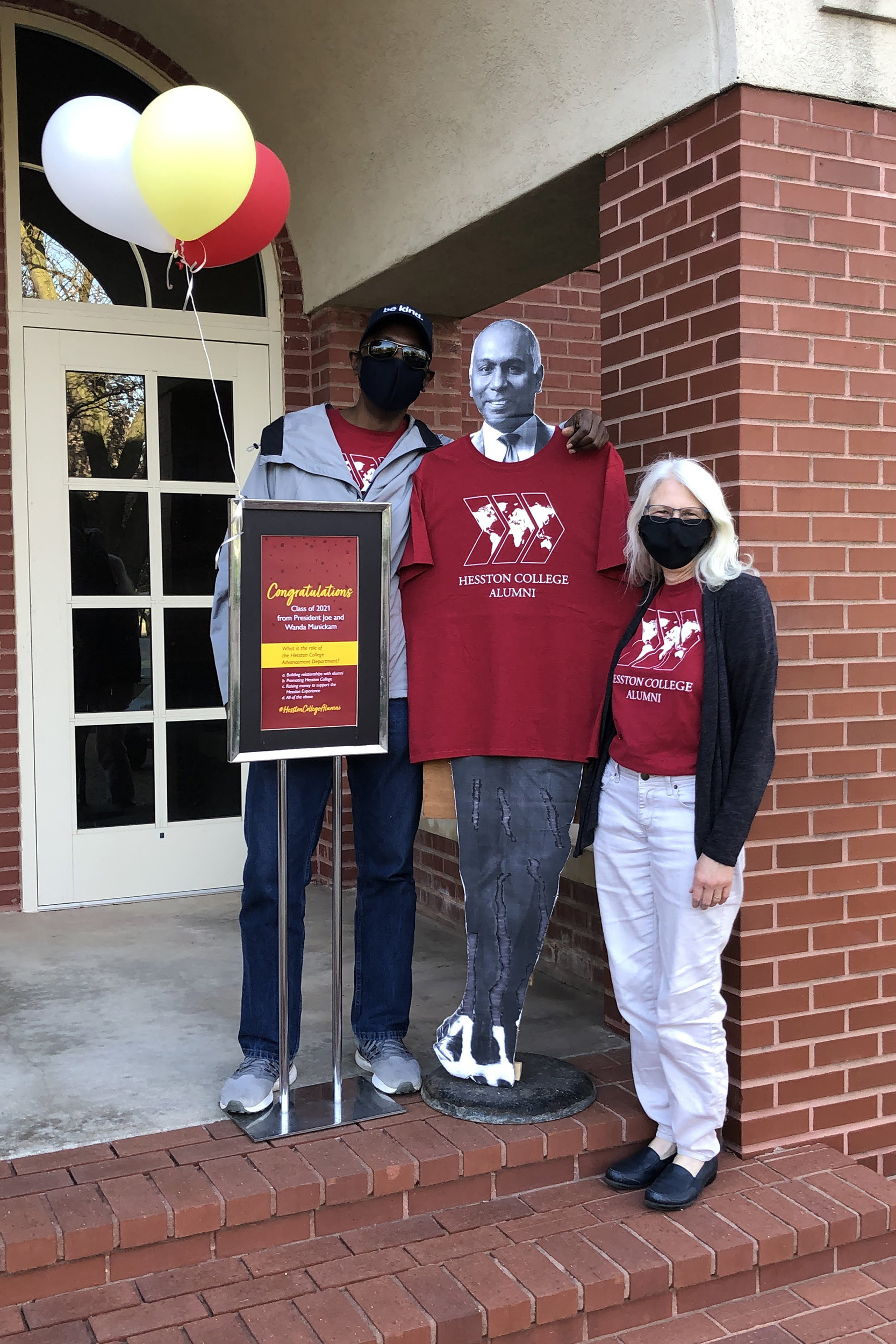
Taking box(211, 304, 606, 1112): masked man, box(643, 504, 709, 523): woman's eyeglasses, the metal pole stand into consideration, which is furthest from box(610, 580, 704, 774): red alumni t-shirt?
the metal pole stand

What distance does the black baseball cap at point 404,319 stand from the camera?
320cm

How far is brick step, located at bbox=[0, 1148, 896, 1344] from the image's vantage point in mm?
2490

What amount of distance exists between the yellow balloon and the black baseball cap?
0.45 m

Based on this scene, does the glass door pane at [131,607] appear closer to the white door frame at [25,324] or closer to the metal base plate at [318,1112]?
the white door frame at [25,324]

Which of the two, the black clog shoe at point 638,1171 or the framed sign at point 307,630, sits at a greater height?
the framed sign at point 307,630

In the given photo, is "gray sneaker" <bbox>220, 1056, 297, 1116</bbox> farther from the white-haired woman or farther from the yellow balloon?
the yellow balloon

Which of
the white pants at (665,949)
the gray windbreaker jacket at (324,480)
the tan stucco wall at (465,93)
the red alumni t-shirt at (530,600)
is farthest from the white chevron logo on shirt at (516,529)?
the tan stucco wall at (465,93)

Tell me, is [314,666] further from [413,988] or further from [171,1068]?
[413,988]

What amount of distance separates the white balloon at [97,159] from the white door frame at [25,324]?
206 centimetres

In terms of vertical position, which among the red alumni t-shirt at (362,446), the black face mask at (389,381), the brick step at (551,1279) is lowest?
the brick step at (551,1279)

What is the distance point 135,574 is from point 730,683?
3321 mm

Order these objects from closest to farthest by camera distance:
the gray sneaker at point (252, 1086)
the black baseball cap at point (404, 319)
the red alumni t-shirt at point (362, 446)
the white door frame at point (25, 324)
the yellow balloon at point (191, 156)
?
the yellow balloon at point (191, 156)
the gray sneaker at point (252, 1086)
the black baseball cap at point (404, 319)
the red alumni t-shirt at point (362, 446)
the white door frame at point (25, 324)

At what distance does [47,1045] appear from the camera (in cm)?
364

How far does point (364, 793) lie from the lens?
11.0 feet
